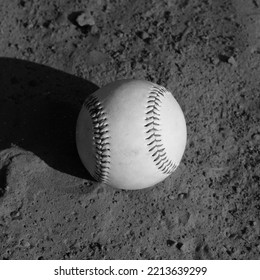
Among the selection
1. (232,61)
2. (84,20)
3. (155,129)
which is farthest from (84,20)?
(155,129)

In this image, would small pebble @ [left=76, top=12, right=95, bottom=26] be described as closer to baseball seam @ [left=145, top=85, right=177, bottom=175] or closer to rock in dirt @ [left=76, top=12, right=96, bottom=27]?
rock in dirt @ [left=76, top=12, right=96, bottom=27]

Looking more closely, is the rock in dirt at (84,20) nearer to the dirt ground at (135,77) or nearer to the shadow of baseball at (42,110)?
the dirt ground at (135,77)

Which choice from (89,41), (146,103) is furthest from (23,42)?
(146,103)

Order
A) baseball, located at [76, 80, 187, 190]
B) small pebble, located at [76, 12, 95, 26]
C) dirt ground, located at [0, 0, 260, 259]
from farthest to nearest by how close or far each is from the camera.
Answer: small pebble, located at [76, 12, 95, 26], dirt ground, located at [0, 0, 260, 259], baseball, located at [76, 80, 187, 190]

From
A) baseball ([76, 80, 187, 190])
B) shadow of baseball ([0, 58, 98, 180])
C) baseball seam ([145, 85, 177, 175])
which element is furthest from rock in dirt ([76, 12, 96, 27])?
baseball seam ([145, 85, 177, 175])

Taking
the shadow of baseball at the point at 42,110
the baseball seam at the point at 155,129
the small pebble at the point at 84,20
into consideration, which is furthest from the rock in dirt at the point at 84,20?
the baseball seam at the point at 155,129
